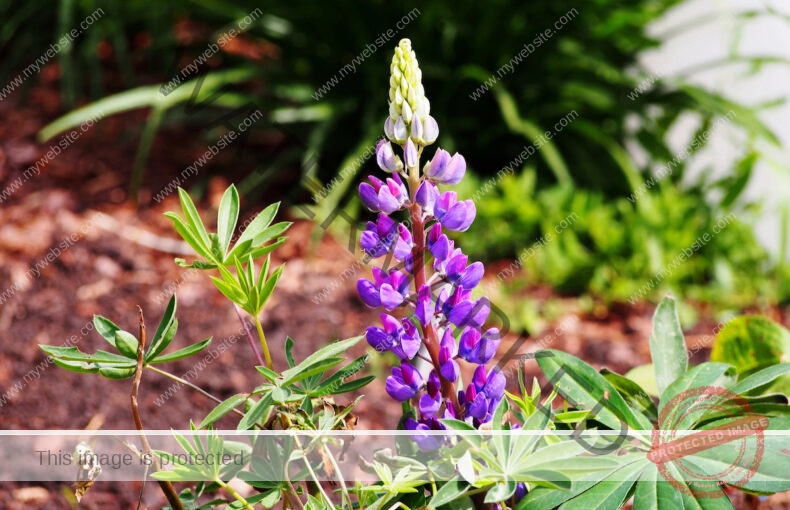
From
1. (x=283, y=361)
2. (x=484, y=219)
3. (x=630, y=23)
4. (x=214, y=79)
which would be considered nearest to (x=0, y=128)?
(x=214, y=79)

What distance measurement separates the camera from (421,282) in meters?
0.82

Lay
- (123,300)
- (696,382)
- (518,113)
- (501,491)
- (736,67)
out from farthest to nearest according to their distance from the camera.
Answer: (736,67), (518,113), (123,300), (696,382), (501,491)

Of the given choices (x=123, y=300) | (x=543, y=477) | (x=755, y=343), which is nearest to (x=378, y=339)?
(x=543, y=477)

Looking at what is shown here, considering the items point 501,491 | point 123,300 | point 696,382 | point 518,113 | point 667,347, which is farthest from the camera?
point 518,113

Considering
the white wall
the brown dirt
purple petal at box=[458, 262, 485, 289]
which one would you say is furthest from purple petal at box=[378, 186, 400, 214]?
the white wall

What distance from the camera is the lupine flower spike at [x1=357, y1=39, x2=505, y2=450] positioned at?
2.64 ft

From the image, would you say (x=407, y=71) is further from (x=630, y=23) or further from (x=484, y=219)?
(x=630, y=23)

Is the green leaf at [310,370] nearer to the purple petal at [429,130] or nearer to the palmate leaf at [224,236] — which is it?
the palmate leaf at [224,236]

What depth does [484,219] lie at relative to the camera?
2693 millimetres

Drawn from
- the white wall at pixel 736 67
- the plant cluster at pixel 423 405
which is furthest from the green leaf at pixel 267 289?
the white wall at pixel 736 67

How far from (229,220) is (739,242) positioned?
2283mm

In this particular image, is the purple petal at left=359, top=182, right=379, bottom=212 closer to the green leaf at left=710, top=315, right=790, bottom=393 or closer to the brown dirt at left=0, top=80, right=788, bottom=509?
the green leaf at left=710, top=315, right=790, bottom=393

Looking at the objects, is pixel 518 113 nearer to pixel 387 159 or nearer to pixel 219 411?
pixel 387 159

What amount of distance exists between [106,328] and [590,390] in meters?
0.60
